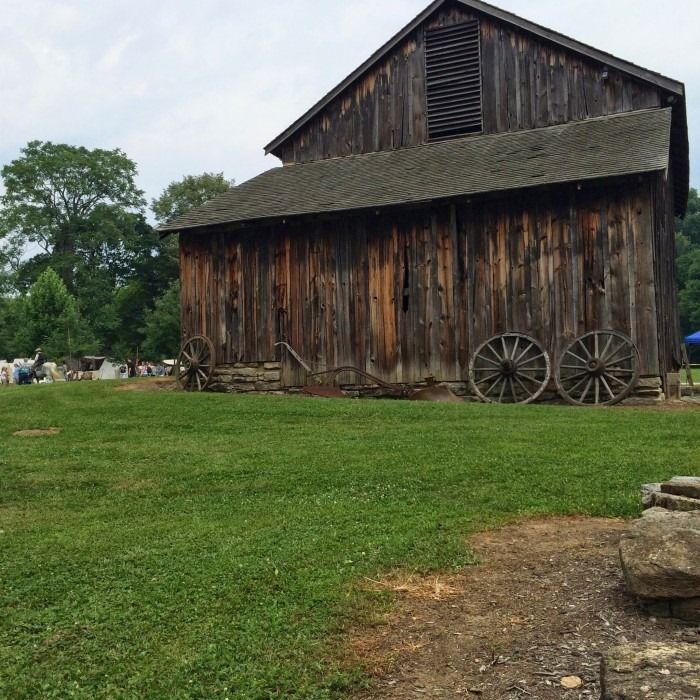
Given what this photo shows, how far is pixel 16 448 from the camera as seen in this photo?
10758 mm

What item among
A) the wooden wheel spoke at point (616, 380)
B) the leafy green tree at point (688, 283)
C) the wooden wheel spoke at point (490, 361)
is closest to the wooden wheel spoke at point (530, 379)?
the wooden wheel spoke at point (490, 361)

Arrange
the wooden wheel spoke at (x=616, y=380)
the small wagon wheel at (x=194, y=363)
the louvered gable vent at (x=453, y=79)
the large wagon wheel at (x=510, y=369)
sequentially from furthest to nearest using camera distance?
the louvered gable vent at (x=453, y=79) < the small wagon wheel at (x=194, y=363) < the large wagon wheel at (x=510, y=369) < the wooden wheel spoke at (x=616, y=380)

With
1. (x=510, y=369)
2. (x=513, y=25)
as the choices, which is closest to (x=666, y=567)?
(x=510, y=369)

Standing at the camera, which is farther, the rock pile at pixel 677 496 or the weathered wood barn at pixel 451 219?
the weathered wood barn at pixel 451 219

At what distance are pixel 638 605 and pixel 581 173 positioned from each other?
1178cm

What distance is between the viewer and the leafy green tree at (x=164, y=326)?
5378cm

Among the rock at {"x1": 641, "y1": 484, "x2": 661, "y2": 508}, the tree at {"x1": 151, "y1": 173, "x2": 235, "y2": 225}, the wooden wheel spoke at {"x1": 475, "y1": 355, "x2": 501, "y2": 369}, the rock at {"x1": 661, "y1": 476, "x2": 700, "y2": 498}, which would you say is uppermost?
the tree at {"x1": 151, "y1": 173, "x2": 235, "y2": 225}

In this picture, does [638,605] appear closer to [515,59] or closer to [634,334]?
[634,334]

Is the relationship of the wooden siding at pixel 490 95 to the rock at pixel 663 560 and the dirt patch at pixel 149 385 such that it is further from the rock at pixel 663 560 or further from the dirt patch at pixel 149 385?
the rock at pixel 663 560

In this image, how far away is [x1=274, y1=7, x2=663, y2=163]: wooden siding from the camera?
18.1 m

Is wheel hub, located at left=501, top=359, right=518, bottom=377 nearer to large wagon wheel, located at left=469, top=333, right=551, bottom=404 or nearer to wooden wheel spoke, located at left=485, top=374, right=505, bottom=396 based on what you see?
large wagon wheel, located at left=469, top=333, right=551, bottom=404

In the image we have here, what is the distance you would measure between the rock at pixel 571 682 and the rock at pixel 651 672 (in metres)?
0.47

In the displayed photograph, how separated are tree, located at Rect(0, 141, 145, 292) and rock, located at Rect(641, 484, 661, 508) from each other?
57.2m

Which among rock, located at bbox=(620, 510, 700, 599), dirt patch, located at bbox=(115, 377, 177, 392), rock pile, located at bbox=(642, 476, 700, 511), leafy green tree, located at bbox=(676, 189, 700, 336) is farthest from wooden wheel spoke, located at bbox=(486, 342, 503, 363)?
leafy green tree, located at bbox=(676, 189, 700, 336)
